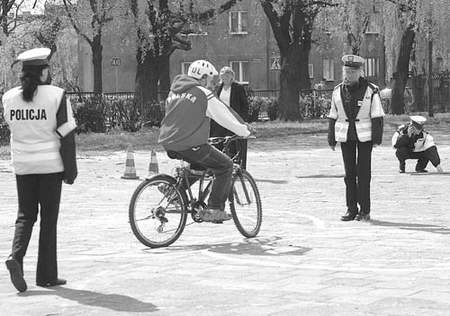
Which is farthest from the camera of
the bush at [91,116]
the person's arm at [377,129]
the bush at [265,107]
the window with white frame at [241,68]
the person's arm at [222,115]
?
the window with white frame at [241,68]

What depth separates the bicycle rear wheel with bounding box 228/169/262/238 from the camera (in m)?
10.3

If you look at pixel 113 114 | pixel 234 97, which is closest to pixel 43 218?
pixel 234 97

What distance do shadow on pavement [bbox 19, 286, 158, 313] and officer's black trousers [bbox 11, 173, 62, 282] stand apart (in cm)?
19

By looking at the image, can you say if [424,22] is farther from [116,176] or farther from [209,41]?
[209,41]

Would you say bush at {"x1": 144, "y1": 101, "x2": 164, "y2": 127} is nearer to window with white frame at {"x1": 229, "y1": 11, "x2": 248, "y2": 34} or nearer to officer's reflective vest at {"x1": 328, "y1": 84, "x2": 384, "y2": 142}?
officer's reflective vest at {"x1": 328, "y1": 84, "x2": 384, "y2": 142}

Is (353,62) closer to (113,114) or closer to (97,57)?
(113,114)

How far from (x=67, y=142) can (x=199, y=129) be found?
7.45ft

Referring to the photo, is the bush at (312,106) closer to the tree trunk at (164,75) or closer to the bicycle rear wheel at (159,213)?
the tree trunk at (164,75)

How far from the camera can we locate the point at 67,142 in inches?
306

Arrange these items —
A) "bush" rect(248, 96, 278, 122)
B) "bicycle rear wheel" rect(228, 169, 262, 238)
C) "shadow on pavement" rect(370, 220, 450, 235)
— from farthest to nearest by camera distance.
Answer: "bush" rect(248, 96, 278, 122) < "shadow on pavement" rect(370, 220, 450, 235) < "bicycle rear wheel" rect(228, 169, 262, 238)

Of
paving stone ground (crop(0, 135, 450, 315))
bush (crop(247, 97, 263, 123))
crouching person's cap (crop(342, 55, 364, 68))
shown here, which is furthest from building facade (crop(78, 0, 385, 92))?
crouching person's cap (crop(342, 55, 364, 68))

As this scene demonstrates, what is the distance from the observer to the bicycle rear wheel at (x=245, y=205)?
10289 mm

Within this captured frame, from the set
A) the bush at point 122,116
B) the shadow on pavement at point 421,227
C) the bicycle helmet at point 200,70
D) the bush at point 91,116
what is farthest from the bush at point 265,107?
the bicycle helmet at point 200,70

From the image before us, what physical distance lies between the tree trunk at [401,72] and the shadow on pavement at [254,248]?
32.1 metres
